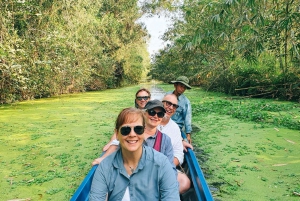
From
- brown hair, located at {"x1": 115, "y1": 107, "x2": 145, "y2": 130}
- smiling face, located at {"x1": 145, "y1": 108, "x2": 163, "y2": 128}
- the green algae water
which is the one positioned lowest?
the green algae water

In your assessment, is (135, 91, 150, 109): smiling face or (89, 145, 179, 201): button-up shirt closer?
(89, 145, 179, 201): button-up shirt

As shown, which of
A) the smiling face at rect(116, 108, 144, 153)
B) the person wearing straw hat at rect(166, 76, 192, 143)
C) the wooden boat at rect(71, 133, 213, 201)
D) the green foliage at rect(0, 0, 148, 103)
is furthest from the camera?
the green foliage at rect(0, 0, 148, 103)

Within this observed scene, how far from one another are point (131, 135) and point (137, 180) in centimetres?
27

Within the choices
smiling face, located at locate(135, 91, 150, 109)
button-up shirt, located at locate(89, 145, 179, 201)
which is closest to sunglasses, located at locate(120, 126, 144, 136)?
button-up shirt, located at locate(89, 145, 179, 201)

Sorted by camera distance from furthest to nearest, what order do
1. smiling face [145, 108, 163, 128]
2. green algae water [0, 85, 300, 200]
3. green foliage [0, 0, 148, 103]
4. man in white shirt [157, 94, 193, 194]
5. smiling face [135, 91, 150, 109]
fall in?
green foliage [0, 0, 148, 103], smiling face [135, 91, 150, 109], green algae water [0, 85, 300, 200], man in white shirt [157, 94, 193, 194], smiling face [145, 108, 163, 128]

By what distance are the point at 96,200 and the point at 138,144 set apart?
1.29 feet

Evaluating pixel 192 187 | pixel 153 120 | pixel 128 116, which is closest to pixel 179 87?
pixel 192 187

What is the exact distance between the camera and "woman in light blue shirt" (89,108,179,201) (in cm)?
156

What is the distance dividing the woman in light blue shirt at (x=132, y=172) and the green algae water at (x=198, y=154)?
1572 millimetres

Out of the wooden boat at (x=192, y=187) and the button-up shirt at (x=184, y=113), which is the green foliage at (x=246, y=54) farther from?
the wooden boat at (x=192, y=187)

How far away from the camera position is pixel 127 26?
66.4 ft

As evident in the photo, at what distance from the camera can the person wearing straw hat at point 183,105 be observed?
397 cm

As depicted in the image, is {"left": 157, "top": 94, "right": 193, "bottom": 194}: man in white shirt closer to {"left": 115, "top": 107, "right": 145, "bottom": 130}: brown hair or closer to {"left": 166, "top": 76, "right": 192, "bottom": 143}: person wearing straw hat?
{"left": 166, "top": 76, "right": 192, "bottom": 143}: person wearing straw hat

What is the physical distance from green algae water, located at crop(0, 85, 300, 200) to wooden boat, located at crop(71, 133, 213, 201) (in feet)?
1.49
